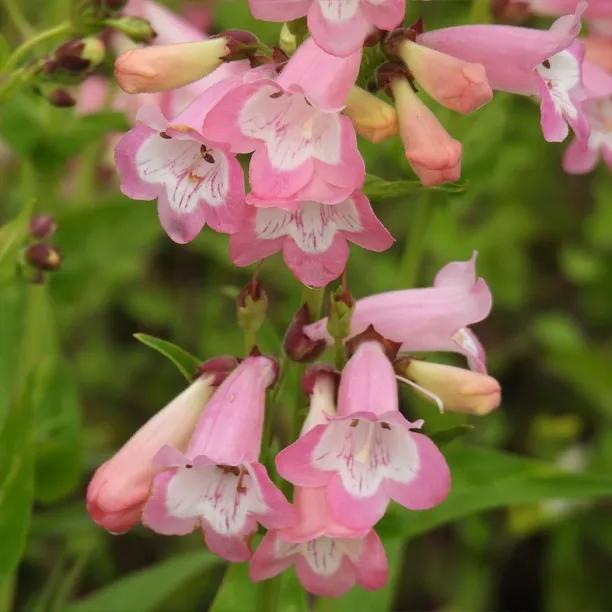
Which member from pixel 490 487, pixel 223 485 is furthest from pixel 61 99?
pixel 490 487

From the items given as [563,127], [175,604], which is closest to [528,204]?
[175,604]

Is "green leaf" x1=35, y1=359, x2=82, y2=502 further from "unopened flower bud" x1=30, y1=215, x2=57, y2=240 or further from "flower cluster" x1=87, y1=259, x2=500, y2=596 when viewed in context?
"flower cluster" x1=87, y1=259, x2=500, y2=596

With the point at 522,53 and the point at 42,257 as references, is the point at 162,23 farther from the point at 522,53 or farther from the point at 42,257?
the point at 522,53

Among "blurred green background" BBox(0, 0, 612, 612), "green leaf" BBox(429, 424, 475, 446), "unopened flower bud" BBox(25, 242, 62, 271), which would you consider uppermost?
"unopened flower bud" BBox(25, 242, 62, 271)

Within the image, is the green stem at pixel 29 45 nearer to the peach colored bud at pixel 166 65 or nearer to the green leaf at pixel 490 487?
the peach colored bud at pixel 166 65

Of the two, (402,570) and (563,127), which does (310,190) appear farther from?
(402,570)

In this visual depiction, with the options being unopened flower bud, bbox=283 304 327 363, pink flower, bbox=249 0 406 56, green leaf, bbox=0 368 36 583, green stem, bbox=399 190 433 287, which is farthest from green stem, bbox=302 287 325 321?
green stem, bbox=399 190 433 287
